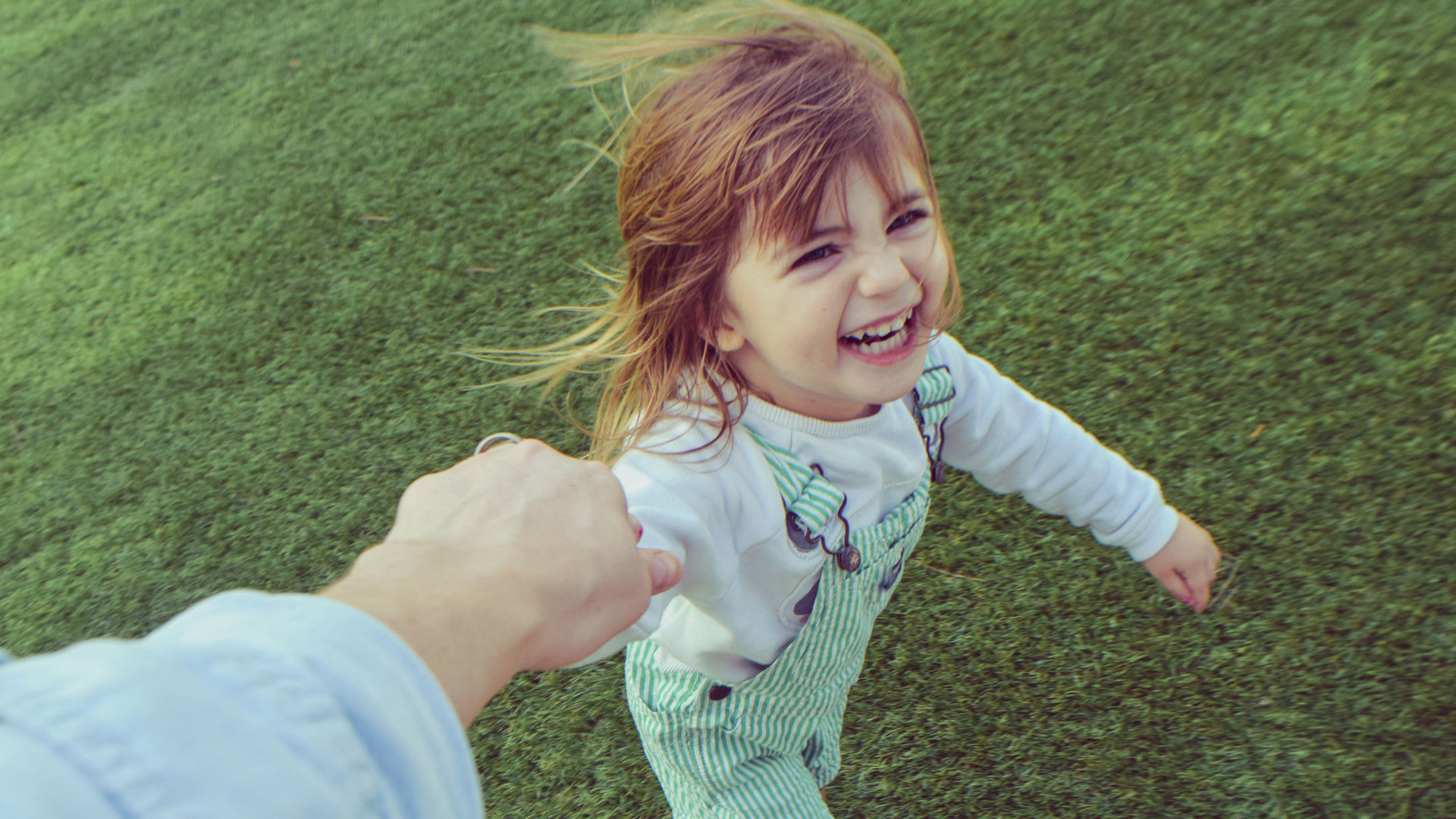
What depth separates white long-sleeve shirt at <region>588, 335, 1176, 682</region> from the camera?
1235mm

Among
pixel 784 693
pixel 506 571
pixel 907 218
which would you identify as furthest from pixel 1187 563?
pixel 506 571

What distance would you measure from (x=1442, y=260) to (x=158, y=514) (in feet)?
10.2

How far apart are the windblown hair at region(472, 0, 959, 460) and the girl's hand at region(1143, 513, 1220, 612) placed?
58cm

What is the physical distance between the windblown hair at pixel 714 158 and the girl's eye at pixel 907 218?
4cm

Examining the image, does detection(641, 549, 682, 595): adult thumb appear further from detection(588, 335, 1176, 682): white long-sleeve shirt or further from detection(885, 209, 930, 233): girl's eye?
detection(885, 209, 930, 233): girl's eye

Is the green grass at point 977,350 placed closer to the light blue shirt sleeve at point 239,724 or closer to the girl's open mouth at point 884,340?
the girl's open mouth at point 884,340

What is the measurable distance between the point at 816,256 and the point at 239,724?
2.93ft

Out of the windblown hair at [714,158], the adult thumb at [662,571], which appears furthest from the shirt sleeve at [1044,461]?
the adult thumb at [662,571]

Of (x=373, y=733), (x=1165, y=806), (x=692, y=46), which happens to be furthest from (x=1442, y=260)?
(x=373, y=733)

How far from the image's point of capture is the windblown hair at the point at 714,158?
124 centimetres

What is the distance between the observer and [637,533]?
102 centimetres

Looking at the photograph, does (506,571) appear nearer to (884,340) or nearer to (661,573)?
(661,573)

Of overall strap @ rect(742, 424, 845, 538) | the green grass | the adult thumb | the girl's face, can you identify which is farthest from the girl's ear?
the green grass

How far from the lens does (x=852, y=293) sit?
1.23 m
